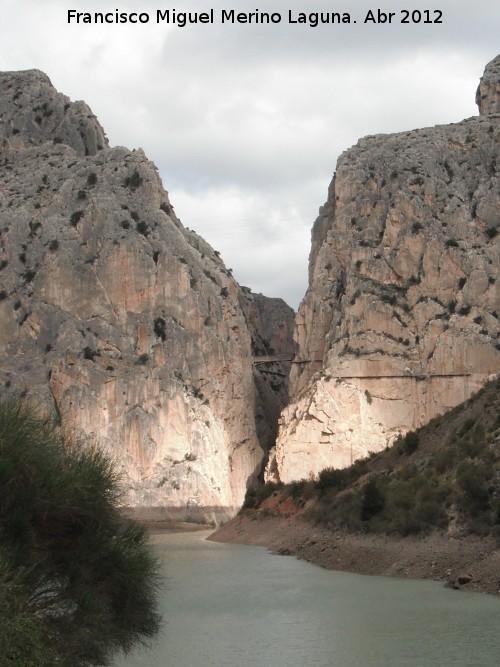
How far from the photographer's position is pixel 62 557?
742 inches

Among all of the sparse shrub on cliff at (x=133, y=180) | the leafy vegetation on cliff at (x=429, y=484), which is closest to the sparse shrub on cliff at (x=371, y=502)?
the leafy vegetation on cliff at (x=429, y=484)

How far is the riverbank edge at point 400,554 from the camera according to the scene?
33406 mm

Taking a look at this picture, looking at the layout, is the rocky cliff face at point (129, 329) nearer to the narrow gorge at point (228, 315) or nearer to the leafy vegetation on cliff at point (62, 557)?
the narrow gorge at point (228, 315)

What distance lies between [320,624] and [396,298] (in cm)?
5809

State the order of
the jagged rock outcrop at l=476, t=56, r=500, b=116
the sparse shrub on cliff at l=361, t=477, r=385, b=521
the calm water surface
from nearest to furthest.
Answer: the calm water surface
the sparse shrub on cliff at l=361, t=477, r=385, b=521
the jagged rock outcrop at l=476, t=56, r=500, b=116

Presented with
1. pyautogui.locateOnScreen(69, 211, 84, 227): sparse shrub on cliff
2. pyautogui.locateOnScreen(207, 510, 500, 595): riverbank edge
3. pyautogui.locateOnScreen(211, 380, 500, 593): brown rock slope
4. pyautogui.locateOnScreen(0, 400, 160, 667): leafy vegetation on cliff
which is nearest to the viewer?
pyautogui.locateOnScreen(0, 400, 160, 667): leafy vegetation on cliff

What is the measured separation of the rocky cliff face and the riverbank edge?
3065cm

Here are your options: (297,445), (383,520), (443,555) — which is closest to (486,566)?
(443,555)

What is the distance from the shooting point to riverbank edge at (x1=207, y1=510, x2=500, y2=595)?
3341 cm

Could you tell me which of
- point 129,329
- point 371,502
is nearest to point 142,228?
point 129,329

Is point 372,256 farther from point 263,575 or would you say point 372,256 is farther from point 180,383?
point 263,575

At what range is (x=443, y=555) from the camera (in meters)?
36.6

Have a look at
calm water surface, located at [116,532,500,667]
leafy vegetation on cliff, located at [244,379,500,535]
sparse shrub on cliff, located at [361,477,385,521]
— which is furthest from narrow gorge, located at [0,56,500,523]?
calm water surface, located at [116,532,500,667]

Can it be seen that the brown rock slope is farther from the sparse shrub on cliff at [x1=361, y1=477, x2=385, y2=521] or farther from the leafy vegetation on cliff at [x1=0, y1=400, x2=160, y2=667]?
the leafy vegetation on cliff at [x1=0, y1=400, x2=160, y2=667]
